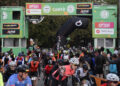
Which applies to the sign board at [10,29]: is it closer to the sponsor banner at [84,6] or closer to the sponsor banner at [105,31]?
the sponsor banner at [84,6]

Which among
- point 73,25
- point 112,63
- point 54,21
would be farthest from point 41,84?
point 54,21

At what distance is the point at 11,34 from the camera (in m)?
31.3

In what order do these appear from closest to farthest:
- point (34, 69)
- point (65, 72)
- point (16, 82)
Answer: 1. point (16, 82)
2. point (65, 72)
3. point (34, 69)

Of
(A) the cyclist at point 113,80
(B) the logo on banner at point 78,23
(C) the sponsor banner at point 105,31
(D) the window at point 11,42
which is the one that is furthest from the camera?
(D) the window at point 11,42

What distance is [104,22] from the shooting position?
29312 mm

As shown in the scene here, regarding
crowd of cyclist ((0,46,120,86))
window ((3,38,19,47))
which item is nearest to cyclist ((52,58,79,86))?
crowd of cyclist ((0,46,120,86))

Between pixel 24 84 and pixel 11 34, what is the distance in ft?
82.1

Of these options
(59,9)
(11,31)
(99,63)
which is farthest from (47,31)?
(99,63)

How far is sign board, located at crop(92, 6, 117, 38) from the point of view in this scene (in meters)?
29.0

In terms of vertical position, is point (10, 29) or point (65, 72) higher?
point (65, 72)

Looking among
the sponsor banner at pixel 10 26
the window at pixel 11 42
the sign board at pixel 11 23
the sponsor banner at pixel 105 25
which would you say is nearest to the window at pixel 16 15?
the sign board at pixel 11 23

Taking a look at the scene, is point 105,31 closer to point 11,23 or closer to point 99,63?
point 11,23

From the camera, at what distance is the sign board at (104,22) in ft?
95.3

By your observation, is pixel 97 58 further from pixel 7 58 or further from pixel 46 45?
pixel 46 45
